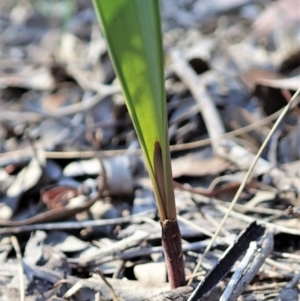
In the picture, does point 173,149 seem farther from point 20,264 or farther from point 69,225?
point 20,264

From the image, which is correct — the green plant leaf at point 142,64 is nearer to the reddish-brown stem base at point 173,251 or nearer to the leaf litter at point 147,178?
the reddish-brown stem base at point 173,251

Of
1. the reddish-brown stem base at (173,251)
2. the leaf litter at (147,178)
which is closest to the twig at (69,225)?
the leaf litter at (147,178)

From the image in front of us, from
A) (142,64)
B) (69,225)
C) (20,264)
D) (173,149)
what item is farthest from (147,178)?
(142,64)

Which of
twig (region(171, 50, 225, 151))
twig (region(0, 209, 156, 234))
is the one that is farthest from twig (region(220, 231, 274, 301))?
twig (region(171, 50, 225, 151))

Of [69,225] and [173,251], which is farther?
[69,225]

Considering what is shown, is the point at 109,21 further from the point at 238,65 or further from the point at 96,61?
the point at 96,61

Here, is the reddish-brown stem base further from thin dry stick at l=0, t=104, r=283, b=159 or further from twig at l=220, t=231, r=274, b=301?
thin dry stick at l=0, t=104, r=283, b=159
